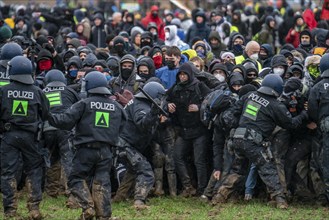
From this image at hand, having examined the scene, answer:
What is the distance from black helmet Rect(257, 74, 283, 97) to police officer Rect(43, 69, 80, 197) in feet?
10.4

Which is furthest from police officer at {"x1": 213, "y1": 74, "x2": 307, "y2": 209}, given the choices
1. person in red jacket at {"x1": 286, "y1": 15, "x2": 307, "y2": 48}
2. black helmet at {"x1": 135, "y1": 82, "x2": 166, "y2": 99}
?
person in red jacket at {"x1": 286, "y1": 15, "x2": 307, "y2": 48}

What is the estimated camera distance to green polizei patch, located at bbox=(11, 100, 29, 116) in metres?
14.8

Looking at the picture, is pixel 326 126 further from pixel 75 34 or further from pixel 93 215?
pixel 75 34

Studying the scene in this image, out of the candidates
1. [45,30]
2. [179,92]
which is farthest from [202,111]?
[45,30]

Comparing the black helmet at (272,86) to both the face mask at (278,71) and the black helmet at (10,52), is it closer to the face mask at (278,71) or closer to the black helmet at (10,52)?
the face mask at (278,71)

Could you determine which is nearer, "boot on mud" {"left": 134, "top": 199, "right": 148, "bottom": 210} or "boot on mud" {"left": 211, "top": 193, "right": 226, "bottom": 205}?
"boot on mud" {"left": 134, "top": 199, "right": 148, "bottom": 210}

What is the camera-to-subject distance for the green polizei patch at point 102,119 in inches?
574

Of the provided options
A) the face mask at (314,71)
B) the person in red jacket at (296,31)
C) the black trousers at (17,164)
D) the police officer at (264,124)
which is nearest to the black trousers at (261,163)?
the police officer at (264,124)

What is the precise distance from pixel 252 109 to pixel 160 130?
210cm

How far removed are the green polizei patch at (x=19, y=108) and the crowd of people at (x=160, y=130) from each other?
15 millimetres

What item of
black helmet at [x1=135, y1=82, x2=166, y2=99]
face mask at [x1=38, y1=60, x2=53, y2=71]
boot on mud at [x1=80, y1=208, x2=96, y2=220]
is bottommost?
boot on mud at [x1=80, y1=208, x2=96, y2=220]

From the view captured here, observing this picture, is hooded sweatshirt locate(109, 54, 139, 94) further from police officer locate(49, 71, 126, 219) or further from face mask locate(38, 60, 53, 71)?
police officer locate(49, 71, 126, 219)

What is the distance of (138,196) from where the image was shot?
16328 millimetres

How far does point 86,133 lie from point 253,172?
3.68 metres
